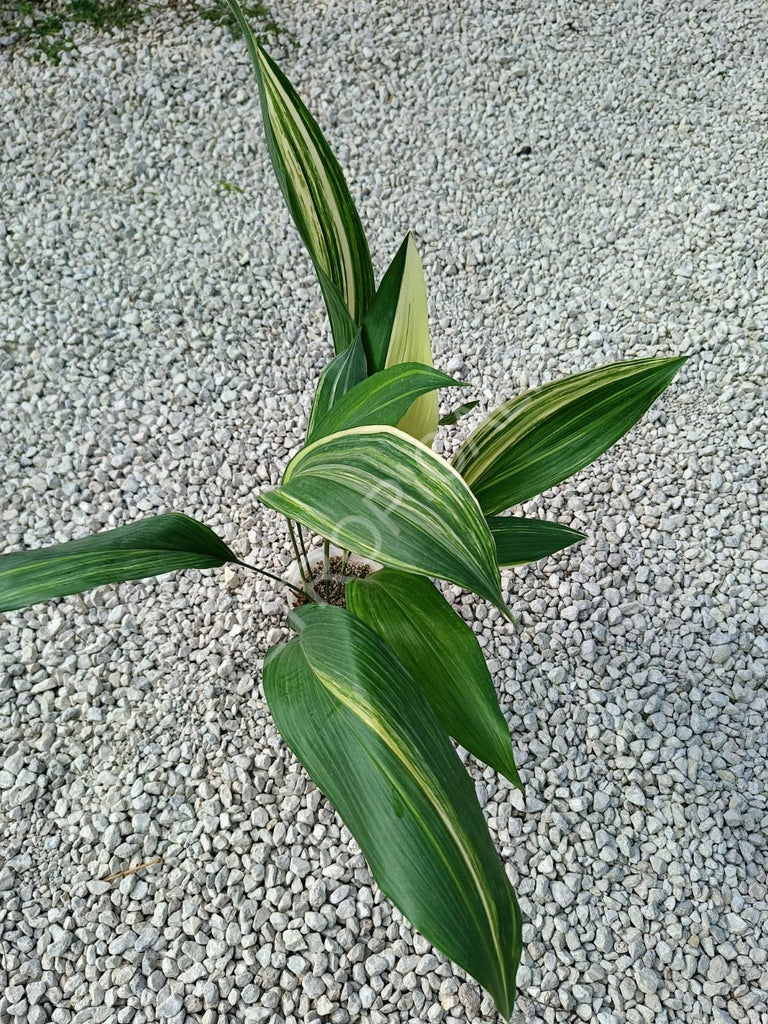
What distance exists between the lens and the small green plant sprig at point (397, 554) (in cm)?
A: 70

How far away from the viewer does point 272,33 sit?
7.97 ft

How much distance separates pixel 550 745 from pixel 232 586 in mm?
592

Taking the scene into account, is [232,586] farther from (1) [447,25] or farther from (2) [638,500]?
(1) [447,25]

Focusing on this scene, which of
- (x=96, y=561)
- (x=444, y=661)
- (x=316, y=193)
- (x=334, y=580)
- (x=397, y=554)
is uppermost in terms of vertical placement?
(x=316, y=193)

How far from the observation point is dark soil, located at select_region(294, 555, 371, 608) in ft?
4.40

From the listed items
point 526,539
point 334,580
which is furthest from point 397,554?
point 334,580

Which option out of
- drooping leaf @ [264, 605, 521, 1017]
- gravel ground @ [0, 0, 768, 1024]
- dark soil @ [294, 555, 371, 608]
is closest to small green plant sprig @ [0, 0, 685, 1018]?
drooping leaf @ [264, 605, 521, 1017]

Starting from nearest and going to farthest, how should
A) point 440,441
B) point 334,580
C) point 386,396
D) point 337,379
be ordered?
point 386,396 < point 337,379 < point 334,580 < point 440,441

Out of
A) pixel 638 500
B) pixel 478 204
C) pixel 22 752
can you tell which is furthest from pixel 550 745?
pixel 478 204

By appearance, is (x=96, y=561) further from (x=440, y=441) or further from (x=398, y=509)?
(x=440, y=441)

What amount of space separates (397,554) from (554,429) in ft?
1.39

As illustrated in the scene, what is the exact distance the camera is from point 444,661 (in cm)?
95

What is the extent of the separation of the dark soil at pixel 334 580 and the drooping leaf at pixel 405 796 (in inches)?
19.3

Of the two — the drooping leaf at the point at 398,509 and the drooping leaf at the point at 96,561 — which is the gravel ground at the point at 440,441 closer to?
the drooping leaf at the point at 96,561
